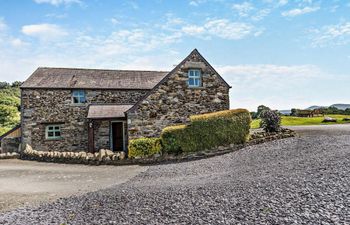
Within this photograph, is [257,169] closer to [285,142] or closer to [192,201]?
[192,201]

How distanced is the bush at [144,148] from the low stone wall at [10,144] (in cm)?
1140

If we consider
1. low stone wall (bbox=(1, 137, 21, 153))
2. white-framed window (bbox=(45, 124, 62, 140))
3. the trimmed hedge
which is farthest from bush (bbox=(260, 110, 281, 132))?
low stone wall (bbox=(1, 137, 21, 153))

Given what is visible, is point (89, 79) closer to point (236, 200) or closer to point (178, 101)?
point (178, 101)

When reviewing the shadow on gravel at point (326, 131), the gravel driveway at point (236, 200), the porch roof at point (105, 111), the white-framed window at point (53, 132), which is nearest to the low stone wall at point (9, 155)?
the white-framed window at point (53, 132)

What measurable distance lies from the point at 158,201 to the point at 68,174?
294 inches

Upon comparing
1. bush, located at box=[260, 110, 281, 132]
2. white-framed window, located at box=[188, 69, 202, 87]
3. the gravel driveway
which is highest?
white-framed window, located at box=[188, 69, 202, 87]

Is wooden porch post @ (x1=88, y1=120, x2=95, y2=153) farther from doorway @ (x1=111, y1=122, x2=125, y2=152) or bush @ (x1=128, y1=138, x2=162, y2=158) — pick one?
bush @ (x1=128, y1=138, x2=162, y2=158)

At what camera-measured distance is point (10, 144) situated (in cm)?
1917

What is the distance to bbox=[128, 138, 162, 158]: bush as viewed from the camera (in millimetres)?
14023

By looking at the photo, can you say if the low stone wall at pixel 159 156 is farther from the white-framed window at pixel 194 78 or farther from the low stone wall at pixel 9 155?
the white-framed window at pixel 194 78

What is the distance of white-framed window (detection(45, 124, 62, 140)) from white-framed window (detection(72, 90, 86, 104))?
2531 mm

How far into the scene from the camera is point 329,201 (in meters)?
5.02

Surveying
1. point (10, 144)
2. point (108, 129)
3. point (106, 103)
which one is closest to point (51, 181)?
point (108, 129)

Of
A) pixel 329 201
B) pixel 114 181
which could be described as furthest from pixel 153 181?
pixel 329 201
